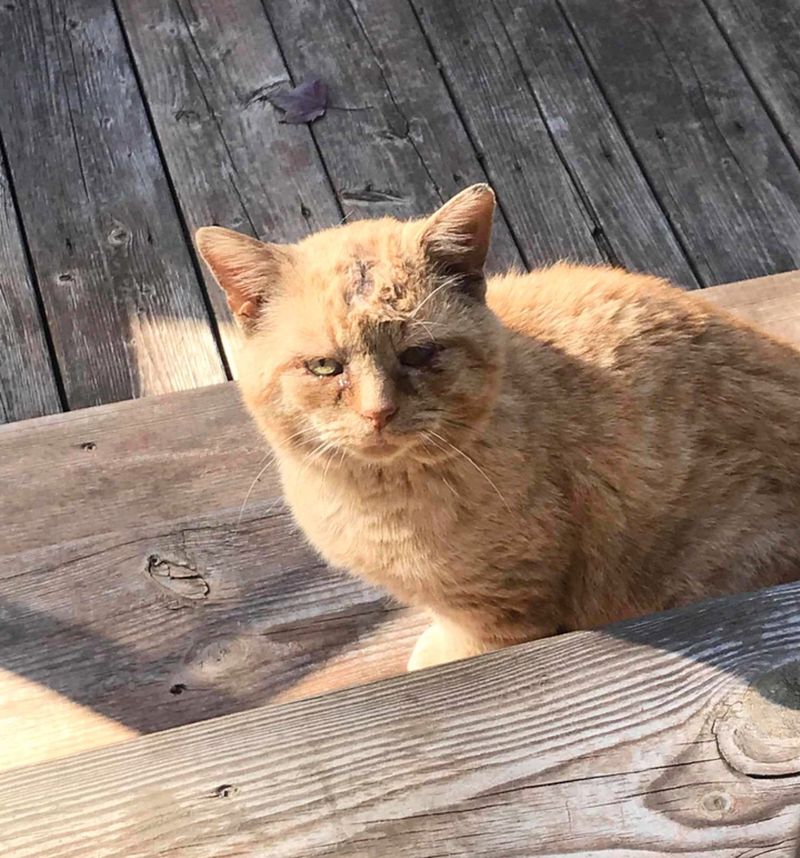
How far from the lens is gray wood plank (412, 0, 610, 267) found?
3.16m

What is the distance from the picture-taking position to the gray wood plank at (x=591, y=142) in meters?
3.14

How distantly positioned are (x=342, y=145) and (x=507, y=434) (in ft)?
5.67

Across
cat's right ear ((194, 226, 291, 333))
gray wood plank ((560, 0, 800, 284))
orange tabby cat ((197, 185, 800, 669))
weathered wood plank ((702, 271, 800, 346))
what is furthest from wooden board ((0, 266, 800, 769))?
gray wood plank ((560, 0, 800, 284))

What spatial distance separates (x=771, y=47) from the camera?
3602 millimetres

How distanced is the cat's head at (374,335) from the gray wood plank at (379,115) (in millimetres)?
1226

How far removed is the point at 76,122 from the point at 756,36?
2351mm

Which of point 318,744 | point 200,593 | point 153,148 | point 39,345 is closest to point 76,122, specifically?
point 153,148

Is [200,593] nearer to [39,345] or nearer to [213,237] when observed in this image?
[213,237]

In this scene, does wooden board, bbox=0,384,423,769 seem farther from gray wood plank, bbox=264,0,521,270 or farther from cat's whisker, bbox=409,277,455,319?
gray wood plank, bbox=264,0,521,270

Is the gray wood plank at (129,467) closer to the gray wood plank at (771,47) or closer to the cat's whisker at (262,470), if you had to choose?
the cat's whisker at (262,470)

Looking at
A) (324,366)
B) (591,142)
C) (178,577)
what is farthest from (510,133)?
(178,577)

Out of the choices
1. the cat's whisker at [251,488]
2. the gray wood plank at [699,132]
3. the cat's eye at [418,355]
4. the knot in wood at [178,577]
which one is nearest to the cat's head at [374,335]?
the cat's eye at [418,355]

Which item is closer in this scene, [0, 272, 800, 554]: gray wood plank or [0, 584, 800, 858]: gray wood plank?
[0, 584, 800, 858]: gray wood plank

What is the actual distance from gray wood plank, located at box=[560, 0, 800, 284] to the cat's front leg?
1523 mm
